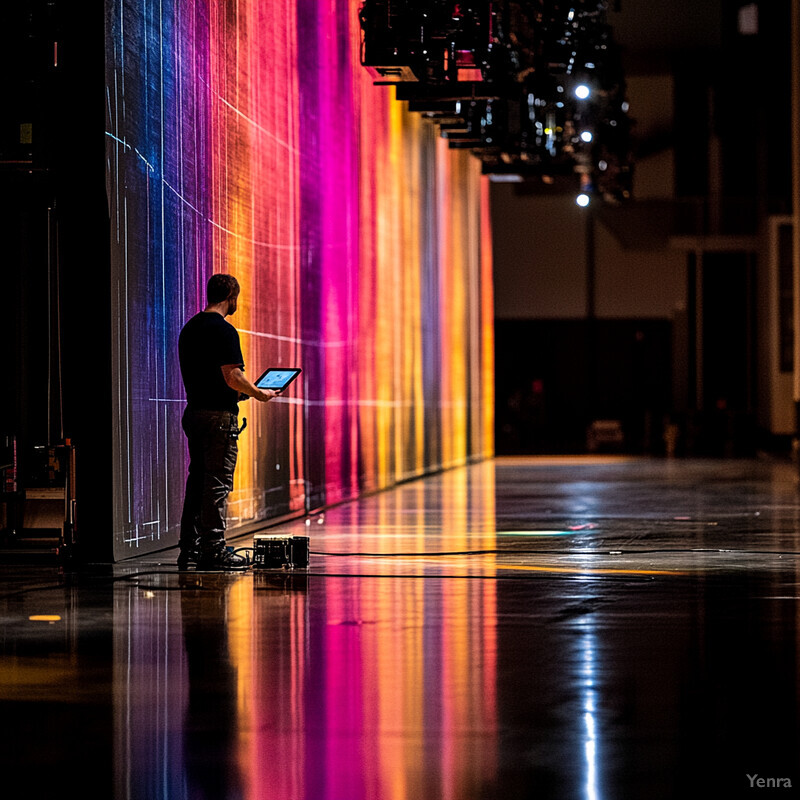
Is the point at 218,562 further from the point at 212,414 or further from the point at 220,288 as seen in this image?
the point at 220,288

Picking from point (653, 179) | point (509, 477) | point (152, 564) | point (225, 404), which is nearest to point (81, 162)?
point (225, 404)

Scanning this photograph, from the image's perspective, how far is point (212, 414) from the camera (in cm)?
1022

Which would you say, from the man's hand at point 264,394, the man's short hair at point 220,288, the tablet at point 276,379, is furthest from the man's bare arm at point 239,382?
the man's short hair at point 220,288

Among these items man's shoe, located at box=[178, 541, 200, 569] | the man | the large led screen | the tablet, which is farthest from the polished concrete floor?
the large led screen

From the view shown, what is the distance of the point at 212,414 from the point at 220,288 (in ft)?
2.78

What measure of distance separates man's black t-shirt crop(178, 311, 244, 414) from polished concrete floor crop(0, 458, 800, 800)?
1.15 m

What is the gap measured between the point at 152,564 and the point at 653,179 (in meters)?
33.8

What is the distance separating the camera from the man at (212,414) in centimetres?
1016

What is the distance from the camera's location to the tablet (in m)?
10.3

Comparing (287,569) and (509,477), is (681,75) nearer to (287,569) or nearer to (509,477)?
(509,477)

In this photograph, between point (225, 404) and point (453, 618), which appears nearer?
point (453, 618)

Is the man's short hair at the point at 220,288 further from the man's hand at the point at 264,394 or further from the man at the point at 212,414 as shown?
the man's hand at the point at 264,394

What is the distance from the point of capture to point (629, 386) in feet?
145

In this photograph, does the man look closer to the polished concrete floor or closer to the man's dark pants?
the man's dark pants
